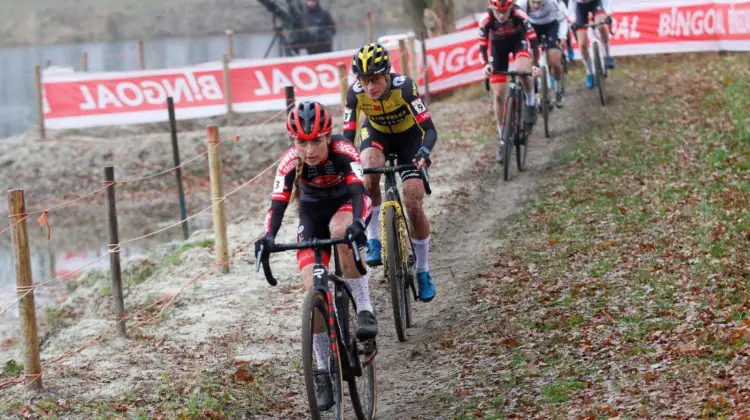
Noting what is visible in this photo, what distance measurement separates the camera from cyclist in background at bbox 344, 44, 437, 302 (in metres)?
8.71

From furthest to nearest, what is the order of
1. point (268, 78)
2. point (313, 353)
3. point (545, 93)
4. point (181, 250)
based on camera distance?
point (268, 78) → point (545, 93) → point (181, 250) → point (313, 353)

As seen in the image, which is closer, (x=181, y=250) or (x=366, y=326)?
(x=366, y=326)

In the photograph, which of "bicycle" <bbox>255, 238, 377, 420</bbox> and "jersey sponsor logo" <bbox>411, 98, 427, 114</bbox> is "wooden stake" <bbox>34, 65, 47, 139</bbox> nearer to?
"jersey sponsor logo" <bbox>411, 98, 427, 114</bbox>

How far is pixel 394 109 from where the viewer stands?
29.6 ft

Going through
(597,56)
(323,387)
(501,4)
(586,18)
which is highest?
(501,4)

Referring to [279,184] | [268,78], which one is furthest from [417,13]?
[279,184]

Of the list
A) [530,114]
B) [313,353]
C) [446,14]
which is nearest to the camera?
[313,353]

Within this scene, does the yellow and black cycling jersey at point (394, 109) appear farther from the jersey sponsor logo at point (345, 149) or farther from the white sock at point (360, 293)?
the white sock at point (360, 293)

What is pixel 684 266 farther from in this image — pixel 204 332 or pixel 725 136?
pixel 725 136

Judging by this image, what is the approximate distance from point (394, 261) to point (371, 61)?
171 centimetres

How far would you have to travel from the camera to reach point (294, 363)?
8484 millimetres

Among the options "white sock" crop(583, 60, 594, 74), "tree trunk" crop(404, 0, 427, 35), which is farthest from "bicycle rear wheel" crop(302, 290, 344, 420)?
"tree trunk" crop(404, 0, 427, 35)

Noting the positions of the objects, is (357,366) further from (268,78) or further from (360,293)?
(268,78)

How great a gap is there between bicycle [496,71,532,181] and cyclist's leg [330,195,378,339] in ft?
22.6
